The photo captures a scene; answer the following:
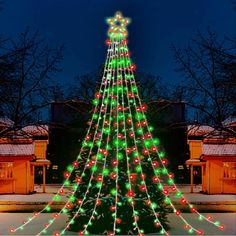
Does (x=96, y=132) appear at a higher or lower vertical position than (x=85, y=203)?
higher

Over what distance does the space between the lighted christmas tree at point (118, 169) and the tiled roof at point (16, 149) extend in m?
15.3

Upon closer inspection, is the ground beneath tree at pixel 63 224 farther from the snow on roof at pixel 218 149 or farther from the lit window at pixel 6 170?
the lit window at pixel 6 170

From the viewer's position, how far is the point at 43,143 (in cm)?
3709

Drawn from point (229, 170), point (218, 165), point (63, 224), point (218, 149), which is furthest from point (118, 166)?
point (229, 170)

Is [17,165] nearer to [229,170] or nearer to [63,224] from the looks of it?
[229,170]

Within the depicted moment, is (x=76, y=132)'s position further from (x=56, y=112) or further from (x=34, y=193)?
(x=34, y=193)

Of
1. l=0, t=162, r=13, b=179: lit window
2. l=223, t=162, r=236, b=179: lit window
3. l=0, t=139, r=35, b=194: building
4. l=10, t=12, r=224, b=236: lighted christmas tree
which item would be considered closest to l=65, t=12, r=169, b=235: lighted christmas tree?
l=10, t=12, r=224, b=236: lighted christmas tree

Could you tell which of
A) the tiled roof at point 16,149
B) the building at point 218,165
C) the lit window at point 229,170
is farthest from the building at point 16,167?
the lit window at point 229,170

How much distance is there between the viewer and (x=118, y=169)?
15.7m

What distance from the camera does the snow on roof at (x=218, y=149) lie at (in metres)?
31.4

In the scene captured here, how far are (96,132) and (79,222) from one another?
2.57m

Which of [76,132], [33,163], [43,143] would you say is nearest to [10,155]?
[33,163]

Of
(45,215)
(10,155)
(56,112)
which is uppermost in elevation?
(56,112)

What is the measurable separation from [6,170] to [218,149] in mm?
11906
